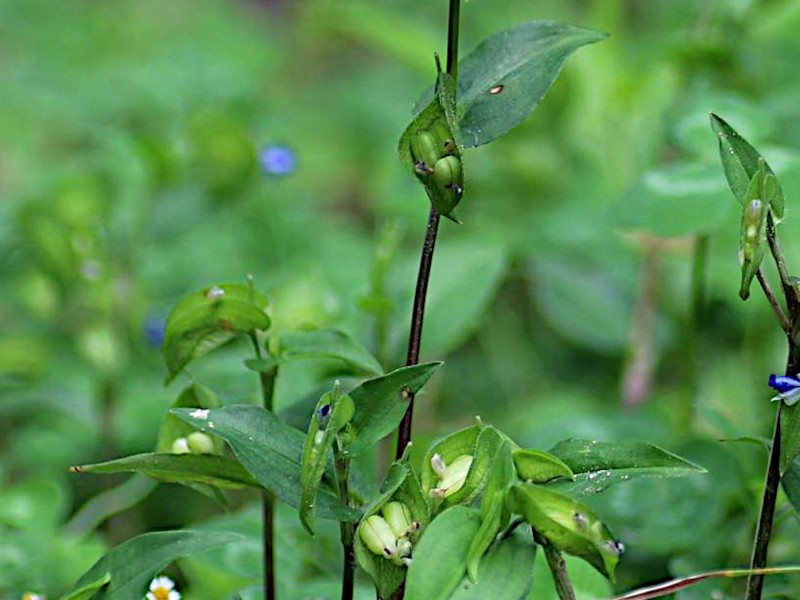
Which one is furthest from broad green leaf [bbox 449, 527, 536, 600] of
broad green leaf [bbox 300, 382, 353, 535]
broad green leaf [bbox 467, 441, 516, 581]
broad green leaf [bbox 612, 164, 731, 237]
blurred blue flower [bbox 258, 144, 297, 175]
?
blurred blue flower [bbox 258, 144, 297, 175]

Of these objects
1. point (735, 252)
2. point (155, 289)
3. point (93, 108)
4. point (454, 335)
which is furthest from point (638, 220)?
point (93, 108)

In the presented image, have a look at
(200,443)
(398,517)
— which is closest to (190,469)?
(200,443)

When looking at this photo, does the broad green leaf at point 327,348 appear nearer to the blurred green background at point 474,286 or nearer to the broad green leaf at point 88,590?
the blurred green background at point 474,286

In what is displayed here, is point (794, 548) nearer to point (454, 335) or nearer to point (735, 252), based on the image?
point (454, 335)

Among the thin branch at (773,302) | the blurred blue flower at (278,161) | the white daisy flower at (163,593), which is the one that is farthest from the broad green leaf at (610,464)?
the blurred blue flower at (278,161)

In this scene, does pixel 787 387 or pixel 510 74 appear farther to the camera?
pixel 510 74

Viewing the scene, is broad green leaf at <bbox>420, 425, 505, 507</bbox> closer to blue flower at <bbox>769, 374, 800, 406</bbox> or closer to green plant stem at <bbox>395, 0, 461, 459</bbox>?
green plant stem at <bbox>395, 0, 461, 459</bbox>

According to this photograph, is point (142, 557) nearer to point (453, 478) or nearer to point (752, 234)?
point (453, 478)
